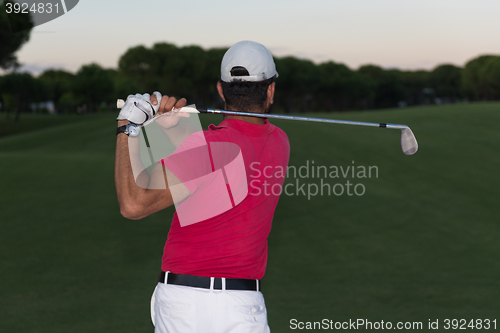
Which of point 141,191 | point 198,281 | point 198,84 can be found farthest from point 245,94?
point 198,84

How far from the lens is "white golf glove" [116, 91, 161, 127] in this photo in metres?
2.38

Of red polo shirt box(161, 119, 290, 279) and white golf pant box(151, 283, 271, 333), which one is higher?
red polo shirt box(161, 119, 290, 279)

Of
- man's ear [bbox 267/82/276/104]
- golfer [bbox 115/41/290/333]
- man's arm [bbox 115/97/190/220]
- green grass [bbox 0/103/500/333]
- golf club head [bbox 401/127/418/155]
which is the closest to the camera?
man's arm [bbox 115/97/190/220]

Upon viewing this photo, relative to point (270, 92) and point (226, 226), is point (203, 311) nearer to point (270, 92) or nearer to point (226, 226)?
point (226, 226)

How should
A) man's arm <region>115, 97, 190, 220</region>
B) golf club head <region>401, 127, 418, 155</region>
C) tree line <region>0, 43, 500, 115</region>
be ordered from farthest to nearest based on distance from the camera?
1. tree line <region>0, 43, 500, 115</region>
2. golf club head <region>401, 127, 418, 155</region>
3. man's arm <region>115, 97, 190, 220</region>

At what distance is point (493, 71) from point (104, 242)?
391 feet

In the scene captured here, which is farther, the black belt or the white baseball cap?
the white baseball cap

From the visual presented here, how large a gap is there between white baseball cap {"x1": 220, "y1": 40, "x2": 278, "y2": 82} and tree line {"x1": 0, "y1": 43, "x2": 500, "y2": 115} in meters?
66.1

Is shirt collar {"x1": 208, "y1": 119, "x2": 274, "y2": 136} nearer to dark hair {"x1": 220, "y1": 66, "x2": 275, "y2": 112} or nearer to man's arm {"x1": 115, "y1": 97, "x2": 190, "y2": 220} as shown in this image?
dark hair {"x1": 220, "y1": 66, "x2": 275, "y2": 112}

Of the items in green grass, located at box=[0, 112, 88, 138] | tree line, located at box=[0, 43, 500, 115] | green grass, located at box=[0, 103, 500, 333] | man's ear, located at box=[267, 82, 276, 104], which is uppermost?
tree line, located at box=[0, 43, 500, 115]

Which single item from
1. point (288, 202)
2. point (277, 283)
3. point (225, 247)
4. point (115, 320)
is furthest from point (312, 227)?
point (225, 247)

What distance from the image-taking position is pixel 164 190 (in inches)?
84.6

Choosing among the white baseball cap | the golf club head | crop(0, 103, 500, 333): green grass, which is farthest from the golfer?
crop(0, 103, 500, 333): green grass

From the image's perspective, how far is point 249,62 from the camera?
2562 mm
